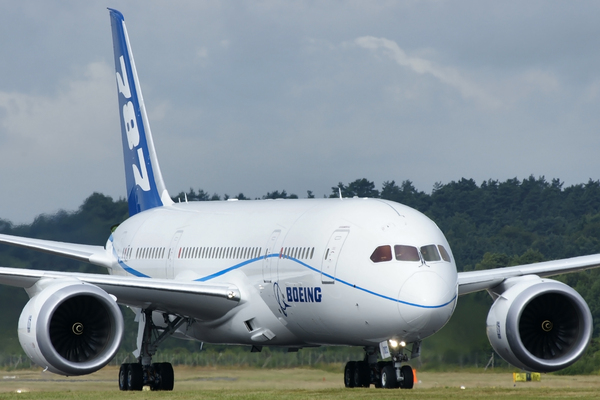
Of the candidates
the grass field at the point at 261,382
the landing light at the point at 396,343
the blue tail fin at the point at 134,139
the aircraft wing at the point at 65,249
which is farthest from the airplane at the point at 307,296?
the blue tail fin at the point at 134,139

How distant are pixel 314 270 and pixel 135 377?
22.0 ft

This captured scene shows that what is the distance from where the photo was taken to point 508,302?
72.6 feet

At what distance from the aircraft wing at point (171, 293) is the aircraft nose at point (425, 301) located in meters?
5.50

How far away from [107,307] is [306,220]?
414cm

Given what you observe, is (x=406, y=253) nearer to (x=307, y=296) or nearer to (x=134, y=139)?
(x=307, y=296)

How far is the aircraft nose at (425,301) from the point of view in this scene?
19.2m

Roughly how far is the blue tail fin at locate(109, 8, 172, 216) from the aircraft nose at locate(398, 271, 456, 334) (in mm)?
13942

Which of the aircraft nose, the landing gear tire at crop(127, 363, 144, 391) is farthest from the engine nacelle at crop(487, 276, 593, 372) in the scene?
the landing gear tire at crop(127, 363, 144, 391)

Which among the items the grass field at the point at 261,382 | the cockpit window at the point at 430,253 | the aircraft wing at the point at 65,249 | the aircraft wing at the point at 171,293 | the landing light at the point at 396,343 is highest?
the aircraft wing at the point at 65,249

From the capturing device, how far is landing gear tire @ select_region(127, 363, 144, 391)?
86.5ft

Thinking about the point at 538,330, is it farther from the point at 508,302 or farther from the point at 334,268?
the point at 334,268

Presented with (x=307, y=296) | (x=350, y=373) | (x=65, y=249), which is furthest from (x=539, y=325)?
(x=65, y=249)

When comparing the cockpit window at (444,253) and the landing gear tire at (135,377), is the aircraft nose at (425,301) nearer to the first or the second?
the cockpit window at (444,253)

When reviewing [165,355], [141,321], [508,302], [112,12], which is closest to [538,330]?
[508,302]
